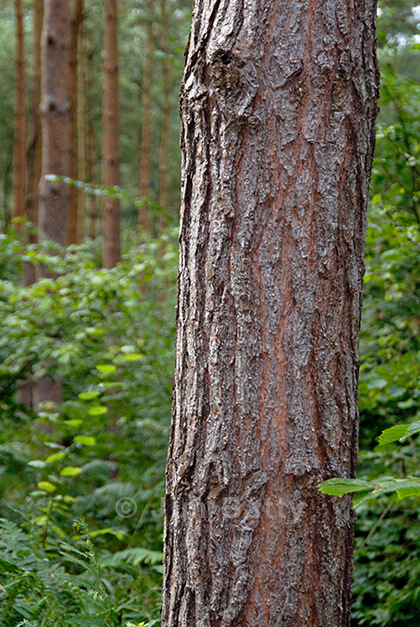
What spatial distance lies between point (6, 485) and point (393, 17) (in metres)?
4.46

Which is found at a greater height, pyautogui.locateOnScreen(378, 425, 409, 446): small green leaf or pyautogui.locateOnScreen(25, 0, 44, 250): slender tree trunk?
pyautogui.locateOnScreen(25, 0, 44, 250): slender tree trunk

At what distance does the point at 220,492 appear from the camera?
4.97 ft

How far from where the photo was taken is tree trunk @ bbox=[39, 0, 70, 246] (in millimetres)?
6262

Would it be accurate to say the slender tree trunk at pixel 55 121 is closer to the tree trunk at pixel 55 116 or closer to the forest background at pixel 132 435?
the tree trunk at pixel 55 116

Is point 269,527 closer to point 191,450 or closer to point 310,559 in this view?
point 310,559

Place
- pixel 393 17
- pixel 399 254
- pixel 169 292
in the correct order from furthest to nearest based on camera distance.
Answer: pixel 169 292 → pixel 393 17 → pixel 399 254

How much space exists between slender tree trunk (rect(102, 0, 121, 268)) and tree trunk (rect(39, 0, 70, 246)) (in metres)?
1.54

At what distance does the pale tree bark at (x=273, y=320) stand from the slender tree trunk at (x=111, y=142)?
6452 millimetres

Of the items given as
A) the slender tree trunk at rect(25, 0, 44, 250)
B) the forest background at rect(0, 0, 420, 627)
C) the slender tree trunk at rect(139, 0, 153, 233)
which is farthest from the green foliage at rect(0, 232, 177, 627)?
the slender tree trunk at rect(139, 0, 153, 233)

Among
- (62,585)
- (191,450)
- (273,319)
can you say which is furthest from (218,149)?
(62,585)

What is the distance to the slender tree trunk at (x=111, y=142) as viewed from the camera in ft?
26.0

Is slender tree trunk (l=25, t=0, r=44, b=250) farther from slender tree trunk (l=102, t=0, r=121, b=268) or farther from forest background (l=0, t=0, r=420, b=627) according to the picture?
forest background (l=0, t=0, r=420, b=627)

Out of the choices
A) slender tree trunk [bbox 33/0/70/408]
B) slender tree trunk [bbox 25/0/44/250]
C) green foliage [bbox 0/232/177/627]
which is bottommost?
green foliage [bbox 0/232/177/627]

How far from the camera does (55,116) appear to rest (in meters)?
6.40
